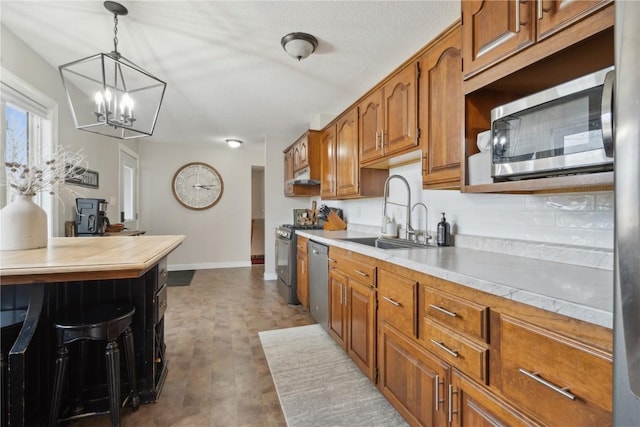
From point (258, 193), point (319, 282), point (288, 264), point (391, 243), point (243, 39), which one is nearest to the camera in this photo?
point (243, 39)

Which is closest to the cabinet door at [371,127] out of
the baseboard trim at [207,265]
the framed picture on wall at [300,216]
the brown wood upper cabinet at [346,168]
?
the brown wood upper cabinet at [346,168]

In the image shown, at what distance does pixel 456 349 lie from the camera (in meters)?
1.15

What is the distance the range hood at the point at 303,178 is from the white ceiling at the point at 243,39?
3.16ft

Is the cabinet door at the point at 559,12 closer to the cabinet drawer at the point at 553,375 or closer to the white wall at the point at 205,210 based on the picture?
the cabinet drawer at the point at 553,375

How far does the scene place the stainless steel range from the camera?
364 centimetres

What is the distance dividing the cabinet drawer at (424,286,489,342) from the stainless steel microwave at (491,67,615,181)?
1.91 ft

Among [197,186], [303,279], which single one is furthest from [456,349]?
[197,186]

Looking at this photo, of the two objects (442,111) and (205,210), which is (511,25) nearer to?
(442,111)

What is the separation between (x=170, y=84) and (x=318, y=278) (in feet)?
8.10

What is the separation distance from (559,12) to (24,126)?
11.9 feet

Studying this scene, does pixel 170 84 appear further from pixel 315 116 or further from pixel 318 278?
pixel 318 278

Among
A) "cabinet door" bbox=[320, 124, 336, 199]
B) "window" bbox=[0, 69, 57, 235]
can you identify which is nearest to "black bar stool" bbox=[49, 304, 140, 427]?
"window" bbox=[0, 69, 57, 235]

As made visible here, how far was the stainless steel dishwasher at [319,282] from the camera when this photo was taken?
2646 mm

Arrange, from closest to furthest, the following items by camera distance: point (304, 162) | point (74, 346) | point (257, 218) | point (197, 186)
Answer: point (74, 346) → point (304, 162) → point (197, 186) → point (257, 218)
